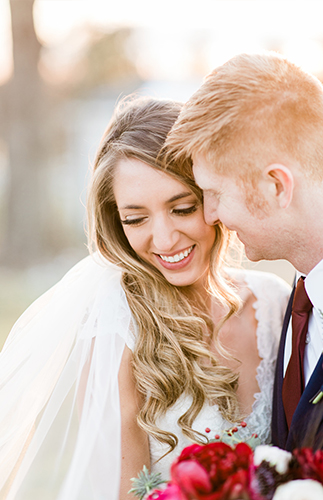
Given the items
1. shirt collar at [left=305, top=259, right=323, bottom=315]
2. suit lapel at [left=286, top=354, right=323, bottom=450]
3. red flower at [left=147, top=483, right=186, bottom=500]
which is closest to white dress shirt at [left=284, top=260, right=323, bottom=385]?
shirt collar at [left=305, top=259, right=323, bottom=315]

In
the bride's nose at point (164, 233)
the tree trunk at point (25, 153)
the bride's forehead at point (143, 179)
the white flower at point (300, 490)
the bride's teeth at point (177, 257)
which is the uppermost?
the tree trunk at point (25, 153)

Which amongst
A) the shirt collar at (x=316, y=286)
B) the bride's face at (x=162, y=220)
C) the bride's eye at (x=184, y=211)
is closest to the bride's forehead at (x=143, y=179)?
the bride's face at (x=162, y=220)

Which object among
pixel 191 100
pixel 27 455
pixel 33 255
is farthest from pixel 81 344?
pixel 33 255

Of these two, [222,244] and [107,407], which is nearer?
[107,407]

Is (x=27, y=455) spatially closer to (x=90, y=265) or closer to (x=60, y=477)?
(x=60, y=477)

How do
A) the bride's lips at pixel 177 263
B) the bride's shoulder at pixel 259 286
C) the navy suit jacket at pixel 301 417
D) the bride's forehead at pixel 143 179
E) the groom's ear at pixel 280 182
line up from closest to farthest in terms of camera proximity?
the navy suit jacket at pixel 301 417
the groom's ear at pixel 280 182
the bride's forehead at pixel 143 179
the bride's lips at pixel 177 263
the bride's shoulder at pixel 259 286

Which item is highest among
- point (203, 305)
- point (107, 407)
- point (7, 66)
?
point (7, 66)

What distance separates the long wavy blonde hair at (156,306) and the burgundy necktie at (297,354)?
42 centimetres

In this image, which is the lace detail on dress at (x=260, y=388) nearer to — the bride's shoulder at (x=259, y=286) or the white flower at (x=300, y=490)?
the bride's shoulder at (x=259, y=286)

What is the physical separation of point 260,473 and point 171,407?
1372mm

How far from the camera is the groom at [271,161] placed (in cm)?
193

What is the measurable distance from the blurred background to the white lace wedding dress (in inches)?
265

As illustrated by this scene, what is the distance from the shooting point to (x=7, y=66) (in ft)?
34.9

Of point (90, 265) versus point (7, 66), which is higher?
point (7, 66)
